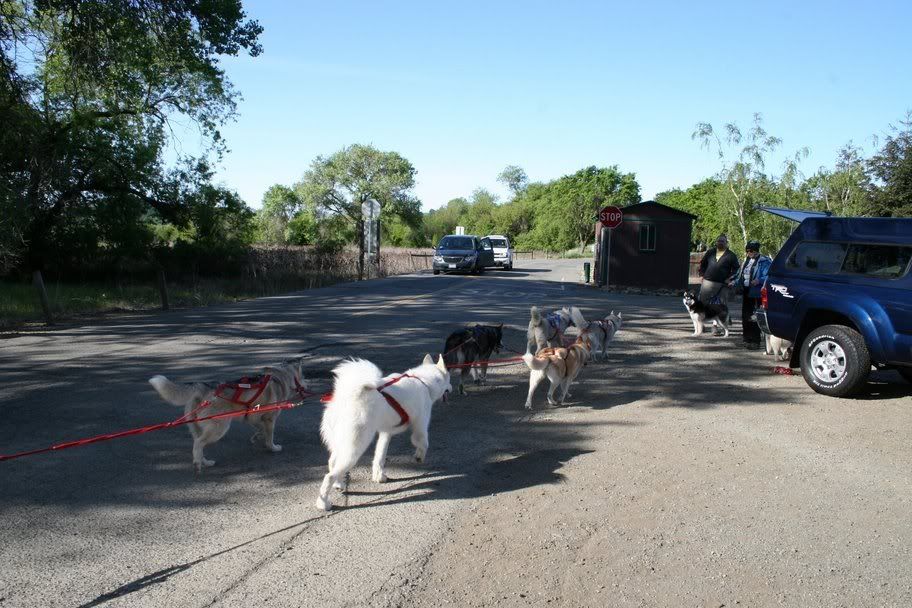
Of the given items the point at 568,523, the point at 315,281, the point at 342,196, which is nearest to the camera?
the point at 568,523

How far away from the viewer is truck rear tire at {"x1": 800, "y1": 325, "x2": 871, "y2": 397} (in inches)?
340

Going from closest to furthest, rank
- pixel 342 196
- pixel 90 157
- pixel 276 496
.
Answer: pixel 276 496 → pixel 90 157 → pixel 342 196

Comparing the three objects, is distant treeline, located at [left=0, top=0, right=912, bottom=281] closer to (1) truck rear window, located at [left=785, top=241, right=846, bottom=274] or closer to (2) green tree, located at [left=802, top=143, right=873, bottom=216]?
(2) green tree, located at [left=802, top=143, right=873, bottom=216]

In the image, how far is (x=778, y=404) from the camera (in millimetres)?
8789

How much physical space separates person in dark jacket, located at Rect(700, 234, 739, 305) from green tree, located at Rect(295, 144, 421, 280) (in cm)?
5809

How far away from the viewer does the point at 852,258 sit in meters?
9.08

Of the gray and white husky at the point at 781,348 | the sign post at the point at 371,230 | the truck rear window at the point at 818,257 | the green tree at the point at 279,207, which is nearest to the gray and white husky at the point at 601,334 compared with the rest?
the gray and white husky at the point at 781,348

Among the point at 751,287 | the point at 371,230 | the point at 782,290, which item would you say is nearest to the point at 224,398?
the point at 782,290

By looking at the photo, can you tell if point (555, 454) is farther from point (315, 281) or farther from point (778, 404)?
point (315, 281)

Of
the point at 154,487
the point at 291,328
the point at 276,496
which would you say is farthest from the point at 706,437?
the point at 291,328

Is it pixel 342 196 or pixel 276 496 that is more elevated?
pixel 342 196

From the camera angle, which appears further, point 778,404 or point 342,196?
point 342,196

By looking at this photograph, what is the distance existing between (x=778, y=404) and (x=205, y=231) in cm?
2446

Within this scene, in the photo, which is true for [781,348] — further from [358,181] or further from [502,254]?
[358,181]
